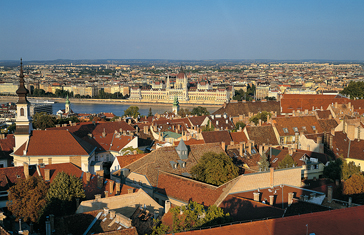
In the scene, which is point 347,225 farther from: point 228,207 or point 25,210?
point 25,210

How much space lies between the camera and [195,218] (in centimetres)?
996

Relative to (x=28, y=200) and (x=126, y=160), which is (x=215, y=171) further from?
(x=28, y=200)

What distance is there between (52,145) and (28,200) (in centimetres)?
727

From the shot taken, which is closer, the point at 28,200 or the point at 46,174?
the point at 28,200

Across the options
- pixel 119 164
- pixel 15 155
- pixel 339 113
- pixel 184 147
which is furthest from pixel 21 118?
pixel 339 113

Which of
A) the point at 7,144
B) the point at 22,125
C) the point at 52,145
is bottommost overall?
the point at 7,144

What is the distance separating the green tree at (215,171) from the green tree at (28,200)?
465cm

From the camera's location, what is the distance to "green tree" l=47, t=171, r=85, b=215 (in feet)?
40.5

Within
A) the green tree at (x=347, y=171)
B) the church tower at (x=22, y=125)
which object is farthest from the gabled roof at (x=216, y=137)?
the church tower at (x=22, y=125)

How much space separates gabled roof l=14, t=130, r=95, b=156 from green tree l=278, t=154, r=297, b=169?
771cm

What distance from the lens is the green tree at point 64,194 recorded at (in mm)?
12352

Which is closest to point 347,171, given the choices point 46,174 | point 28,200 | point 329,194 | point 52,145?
point 329,194

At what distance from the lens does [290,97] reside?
4453 cm

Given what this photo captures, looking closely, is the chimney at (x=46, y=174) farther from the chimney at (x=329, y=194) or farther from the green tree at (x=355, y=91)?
the green tree at (x=355, y=91)
